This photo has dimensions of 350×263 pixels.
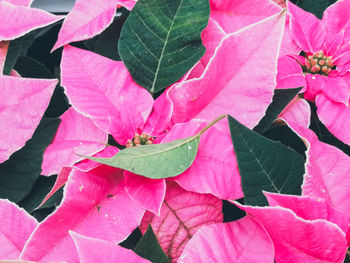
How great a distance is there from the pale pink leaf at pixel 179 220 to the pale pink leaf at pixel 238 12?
21 centimetres

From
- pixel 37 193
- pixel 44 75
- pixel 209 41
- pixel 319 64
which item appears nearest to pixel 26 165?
pixel 37 193

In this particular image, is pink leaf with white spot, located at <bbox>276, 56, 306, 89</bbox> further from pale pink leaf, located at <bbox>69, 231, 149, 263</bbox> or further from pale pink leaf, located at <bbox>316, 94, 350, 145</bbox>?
pale pink leaf, located at <bbox>69, 231, 149, 263</bbox>

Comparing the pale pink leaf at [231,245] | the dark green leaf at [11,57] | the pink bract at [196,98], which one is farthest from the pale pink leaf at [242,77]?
the dark green leaf at [11,57]

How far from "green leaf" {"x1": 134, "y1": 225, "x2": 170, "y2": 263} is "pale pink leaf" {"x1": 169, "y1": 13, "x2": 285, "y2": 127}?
14 centimetres

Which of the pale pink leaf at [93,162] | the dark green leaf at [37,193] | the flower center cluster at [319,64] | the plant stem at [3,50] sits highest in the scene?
the flower center cluster at [319,64]

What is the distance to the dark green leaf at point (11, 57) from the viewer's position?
502mm

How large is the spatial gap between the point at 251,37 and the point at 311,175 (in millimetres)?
149

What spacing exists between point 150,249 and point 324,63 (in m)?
0.29

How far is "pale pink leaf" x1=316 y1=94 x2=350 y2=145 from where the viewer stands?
436mm

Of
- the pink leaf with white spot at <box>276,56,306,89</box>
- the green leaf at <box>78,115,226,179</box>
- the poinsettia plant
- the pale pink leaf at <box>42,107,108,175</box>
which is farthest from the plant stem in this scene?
the pink leaf with white spot at <box>276,56,306,89</box>

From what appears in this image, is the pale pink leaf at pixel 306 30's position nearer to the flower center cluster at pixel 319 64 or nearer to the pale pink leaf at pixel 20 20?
the flower center cluster at pixel 319 64

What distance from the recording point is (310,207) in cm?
36

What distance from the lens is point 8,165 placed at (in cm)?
47

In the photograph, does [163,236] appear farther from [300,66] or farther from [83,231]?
[300,66]
